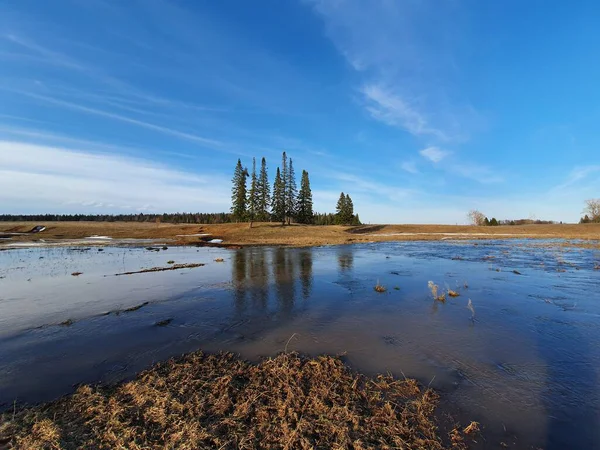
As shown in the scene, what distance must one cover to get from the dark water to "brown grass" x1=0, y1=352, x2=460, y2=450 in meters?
0.82

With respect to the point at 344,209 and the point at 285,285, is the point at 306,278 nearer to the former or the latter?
the point at 285,285

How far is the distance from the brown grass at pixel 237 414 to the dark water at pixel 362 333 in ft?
2.68

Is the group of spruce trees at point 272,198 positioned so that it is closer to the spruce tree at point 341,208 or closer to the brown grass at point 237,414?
the spruce tree at point 341,208

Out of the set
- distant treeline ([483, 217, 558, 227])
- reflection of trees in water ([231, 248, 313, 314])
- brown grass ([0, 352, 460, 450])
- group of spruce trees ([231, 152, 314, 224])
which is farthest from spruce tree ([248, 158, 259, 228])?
distant treeline ([483, 217, 558, 227])

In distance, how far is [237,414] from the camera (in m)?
4.34

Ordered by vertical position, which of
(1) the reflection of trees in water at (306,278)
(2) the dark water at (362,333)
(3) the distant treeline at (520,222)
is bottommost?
(2) the dark water at (362,333)

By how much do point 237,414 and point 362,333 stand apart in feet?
15.8

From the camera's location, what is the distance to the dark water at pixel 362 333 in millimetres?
5102

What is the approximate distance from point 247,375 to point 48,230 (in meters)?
76.8

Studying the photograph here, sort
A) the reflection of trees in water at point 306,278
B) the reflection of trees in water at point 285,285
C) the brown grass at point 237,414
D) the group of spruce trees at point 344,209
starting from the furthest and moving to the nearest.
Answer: the group of spruce trees at point 344,209 < the reflection of trees in water at point 306,278 < the reflection of trees in water at point 285,285 < the brown grass at point 237,414

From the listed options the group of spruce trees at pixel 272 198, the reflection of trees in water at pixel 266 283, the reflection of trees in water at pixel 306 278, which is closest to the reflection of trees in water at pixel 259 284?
the reflection of trees in water at pixel 266 283

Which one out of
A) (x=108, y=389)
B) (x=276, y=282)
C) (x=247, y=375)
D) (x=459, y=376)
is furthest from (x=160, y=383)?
(x=276, y=282)

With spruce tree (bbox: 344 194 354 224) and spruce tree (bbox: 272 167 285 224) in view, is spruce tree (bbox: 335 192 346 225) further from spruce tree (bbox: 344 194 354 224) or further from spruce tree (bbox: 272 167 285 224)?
spruce tree (bbox: 272 167 285 224)

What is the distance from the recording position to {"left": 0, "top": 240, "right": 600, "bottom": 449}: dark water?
5.10 m
